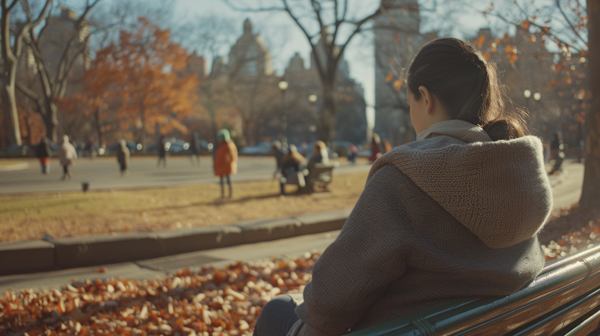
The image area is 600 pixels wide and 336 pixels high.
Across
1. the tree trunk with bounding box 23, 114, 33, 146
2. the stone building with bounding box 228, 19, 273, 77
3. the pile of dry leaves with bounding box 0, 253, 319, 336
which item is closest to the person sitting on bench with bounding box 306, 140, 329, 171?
the tree trunk with bounding box 23, 114, 33, 146

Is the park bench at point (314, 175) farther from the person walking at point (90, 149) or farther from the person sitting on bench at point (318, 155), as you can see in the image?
the person walking at point (90, 149)

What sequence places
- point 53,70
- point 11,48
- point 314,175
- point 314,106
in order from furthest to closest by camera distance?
point 314,106
point 314,175
point 53,70
point 11,48

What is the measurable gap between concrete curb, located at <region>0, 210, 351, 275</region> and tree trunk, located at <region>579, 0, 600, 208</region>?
4527 mm

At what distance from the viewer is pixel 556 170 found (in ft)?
63.5

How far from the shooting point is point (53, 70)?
835 centimetres

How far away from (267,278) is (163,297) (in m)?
1.19

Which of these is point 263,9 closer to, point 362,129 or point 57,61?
point 57,61

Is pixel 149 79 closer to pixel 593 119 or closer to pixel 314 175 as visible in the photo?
pixel 314 175

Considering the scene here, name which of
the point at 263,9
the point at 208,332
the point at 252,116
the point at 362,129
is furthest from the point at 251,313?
the point at 362,129

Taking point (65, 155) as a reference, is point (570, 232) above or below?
below

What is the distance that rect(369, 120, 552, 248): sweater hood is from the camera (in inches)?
45.6

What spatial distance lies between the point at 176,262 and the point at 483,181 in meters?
5.12

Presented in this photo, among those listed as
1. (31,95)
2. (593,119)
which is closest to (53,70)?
(31,95)

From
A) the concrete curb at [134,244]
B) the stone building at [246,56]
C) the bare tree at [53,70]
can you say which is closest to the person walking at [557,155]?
the concrete curb at [134,244]
